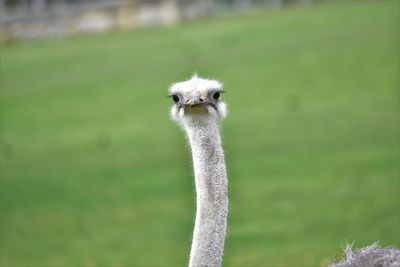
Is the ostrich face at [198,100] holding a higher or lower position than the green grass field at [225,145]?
lower

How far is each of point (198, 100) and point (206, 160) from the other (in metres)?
0.27

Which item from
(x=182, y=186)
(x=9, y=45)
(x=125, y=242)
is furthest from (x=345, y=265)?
(x=9, y=45)

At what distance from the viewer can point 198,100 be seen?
193 inches

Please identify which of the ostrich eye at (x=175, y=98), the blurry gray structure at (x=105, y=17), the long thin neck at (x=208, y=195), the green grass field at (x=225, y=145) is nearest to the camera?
the long thin neck at (x=208, y=195)

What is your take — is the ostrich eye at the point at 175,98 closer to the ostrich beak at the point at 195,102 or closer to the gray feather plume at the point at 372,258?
the ostrich beak at the point at 195,102

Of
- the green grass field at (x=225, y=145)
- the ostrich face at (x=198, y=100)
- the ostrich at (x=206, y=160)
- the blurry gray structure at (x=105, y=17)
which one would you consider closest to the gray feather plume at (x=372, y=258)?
the ostrich at (x=206, y=160)

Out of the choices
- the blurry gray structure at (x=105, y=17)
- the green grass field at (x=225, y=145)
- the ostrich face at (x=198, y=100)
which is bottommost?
the ostrich face at (x=198, y=100)

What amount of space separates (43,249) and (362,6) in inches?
828

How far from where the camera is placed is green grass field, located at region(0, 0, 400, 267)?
40.1 feet

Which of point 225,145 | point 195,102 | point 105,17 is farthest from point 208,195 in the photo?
point 105,17

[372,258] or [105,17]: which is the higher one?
Answer: [105,17]

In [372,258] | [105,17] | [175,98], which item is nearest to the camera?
[175,98]

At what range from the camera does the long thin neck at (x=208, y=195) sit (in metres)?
4.85

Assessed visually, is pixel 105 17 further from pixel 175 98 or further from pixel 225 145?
pixel 175 98
